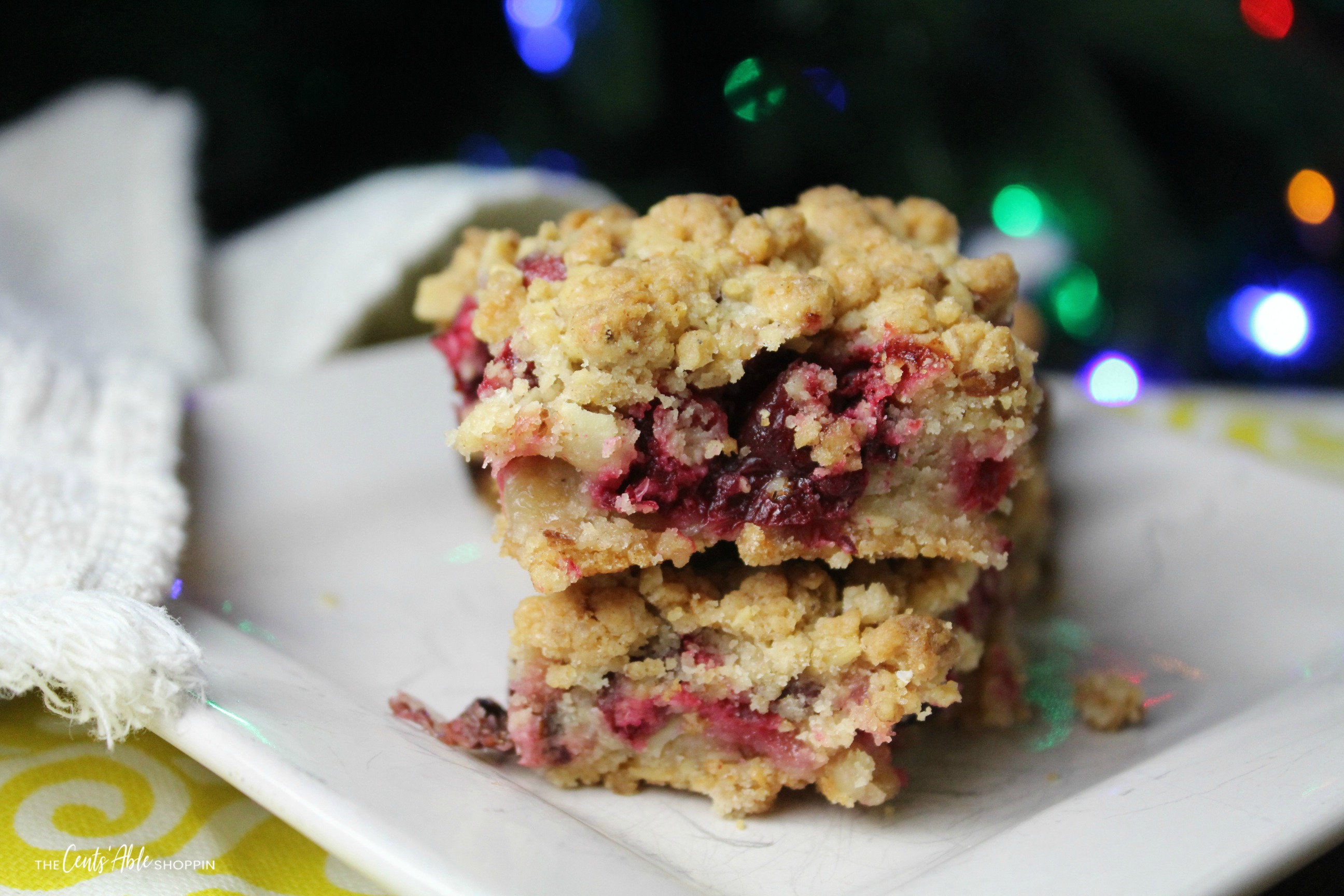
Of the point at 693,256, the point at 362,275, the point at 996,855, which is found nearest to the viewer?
the point at 996,855

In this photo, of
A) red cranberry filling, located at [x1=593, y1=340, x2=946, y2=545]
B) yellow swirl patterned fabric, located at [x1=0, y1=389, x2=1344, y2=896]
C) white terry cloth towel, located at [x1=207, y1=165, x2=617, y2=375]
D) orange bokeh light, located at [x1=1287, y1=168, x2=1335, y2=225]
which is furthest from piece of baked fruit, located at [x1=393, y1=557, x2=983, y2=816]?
orange bokeh light, located at [x1=1287, y1=168, x2=1335, y2=225]

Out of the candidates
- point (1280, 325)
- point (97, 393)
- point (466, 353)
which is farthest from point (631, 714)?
point (1280, 325)

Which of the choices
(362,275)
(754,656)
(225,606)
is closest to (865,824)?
(754,656)

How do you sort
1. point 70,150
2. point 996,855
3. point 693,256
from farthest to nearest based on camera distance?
point 70,150
point 693,256
point 996,855

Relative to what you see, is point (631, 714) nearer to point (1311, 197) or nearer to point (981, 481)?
point (981, 481)

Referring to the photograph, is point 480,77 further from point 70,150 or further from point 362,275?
point 70,150
